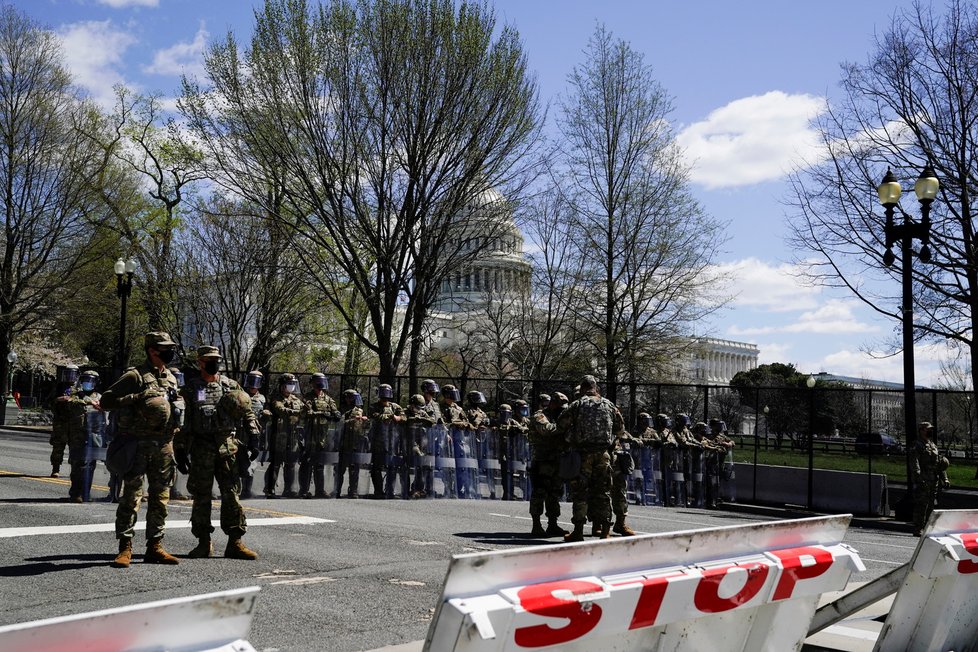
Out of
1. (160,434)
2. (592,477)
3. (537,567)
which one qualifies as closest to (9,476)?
(160,434)

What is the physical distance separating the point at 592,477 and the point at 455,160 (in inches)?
539

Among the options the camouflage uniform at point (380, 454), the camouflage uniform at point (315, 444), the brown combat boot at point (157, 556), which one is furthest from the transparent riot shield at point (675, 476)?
the brown combat boot at point (157, 556)

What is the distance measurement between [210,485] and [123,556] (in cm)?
100

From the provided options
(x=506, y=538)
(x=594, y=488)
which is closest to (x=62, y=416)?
(x=506, y=538)

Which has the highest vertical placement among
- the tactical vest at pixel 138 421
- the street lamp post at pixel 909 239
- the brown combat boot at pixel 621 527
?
the street lamp post at pixel 909 239

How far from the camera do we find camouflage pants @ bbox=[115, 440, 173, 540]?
856cm

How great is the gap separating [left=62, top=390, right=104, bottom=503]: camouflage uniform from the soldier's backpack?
22.8 ft

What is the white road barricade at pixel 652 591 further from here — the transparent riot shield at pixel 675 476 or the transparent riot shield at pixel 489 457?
the transparent riot shield at pixel 675 476

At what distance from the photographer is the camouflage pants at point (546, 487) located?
497 inches

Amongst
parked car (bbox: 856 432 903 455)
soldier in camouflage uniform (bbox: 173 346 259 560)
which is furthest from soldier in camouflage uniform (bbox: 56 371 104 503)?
parked car (bbox: 856 432 903 455)

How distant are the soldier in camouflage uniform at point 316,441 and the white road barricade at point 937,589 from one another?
12.3 meters

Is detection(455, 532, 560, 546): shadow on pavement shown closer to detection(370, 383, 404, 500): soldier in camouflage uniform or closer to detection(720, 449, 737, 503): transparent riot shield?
detection(370, 383, 404, 500): soldier in camouflage uniform

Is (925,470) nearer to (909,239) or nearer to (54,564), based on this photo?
(909,239)

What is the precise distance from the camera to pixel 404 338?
83.5ft
